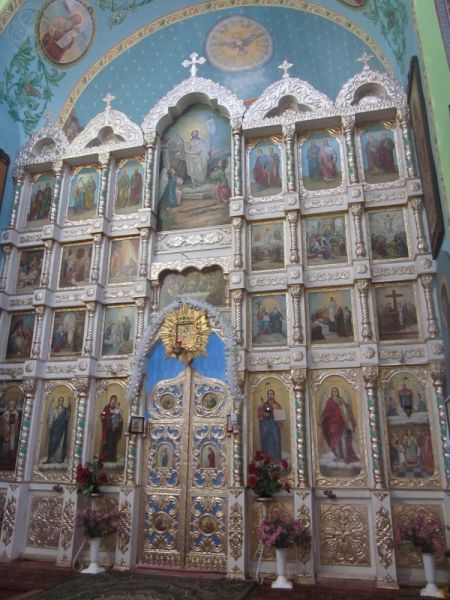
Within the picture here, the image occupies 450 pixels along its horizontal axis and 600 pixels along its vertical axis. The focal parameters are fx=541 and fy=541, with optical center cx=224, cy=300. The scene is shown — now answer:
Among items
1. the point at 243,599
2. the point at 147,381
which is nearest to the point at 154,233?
the point at 147,381

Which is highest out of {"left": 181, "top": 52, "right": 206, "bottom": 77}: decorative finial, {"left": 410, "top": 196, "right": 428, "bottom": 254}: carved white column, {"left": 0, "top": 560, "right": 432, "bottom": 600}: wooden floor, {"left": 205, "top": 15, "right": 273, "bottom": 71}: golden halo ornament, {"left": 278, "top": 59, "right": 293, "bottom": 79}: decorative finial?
{"left": 205, "top": 15, "right": 273, "bottom": 71}: golden halo ornament

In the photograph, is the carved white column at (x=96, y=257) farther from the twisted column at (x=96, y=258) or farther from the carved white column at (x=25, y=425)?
the carved white column at (x=25, y=425)

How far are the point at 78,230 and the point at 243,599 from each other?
8.62m

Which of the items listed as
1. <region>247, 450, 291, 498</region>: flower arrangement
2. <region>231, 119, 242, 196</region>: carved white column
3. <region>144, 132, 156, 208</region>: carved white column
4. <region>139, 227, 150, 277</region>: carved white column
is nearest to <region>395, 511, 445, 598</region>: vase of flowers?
<region>247, 450, 291, 498</region>: flower arrangement

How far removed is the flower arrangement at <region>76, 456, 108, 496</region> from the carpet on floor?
1.48 meters

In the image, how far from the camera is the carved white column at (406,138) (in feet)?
36.2

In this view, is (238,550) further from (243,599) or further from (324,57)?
(324,57)

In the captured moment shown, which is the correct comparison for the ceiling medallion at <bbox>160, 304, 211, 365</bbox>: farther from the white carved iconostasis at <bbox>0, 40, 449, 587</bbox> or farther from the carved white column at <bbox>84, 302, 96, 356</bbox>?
the carved white column at <bbox>84, 302, 96, 356</bbox>

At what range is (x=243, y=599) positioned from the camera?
784 centimetres

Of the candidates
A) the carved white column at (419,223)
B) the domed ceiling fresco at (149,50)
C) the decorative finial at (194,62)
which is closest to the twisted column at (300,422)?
the carved white column at (419,223)

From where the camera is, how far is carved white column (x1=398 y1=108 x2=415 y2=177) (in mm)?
11032

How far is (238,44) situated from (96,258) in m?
6.16

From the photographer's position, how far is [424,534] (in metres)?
8.36

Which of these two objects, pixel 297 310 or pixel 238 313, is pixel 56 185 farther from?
pixel 297 310
